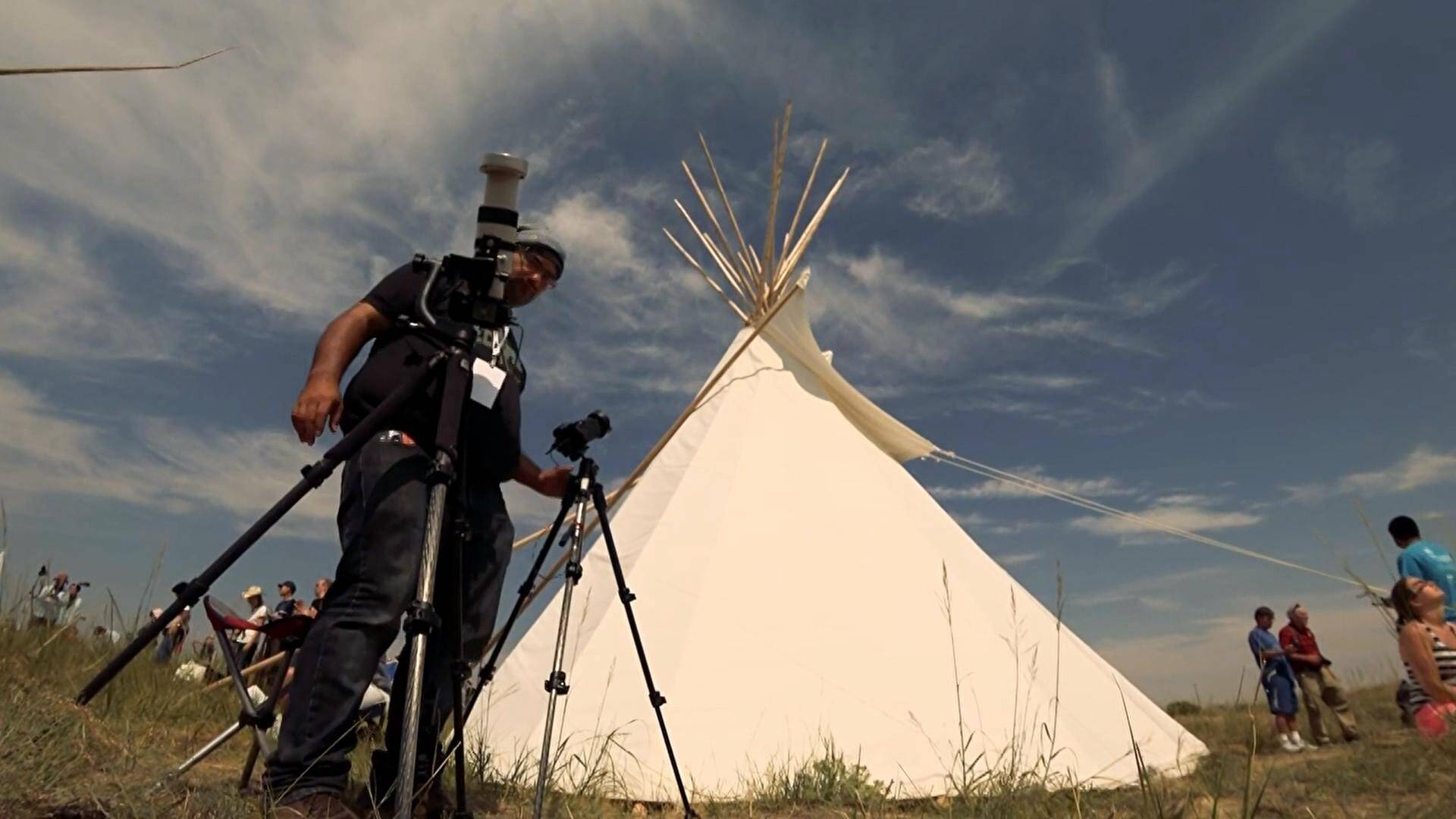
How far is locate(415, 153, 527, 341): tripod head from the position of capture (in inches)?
77.9

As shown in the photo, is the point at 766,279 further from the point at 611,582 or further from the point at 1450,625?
the point at 1450,625

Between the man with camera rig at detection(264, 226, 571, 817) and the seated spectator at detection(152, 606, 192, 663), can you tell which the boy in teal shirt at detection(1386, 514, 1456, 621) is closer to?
the man with camera rig at detection(264, 226, 571, 817)

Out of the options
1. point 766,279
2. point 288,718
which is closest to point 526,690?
point 288,718

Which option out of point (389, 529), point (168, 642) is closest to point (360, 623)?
point (389, 529)

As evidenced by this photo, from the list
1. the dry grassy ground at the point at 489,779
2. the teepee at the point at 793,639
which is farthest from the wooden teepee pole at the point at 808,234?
the dry grassy ground at the point at 489,779

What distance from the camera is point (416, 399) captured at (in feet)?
7.25

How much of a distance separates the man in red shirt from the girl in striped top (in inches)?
136

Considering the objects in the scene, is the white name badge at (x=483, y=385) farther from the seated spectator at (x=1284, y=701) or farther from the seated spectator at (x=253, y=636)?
the seated spectator at (x=1284, y=701)

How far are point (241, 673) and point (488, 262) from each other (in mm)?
1605

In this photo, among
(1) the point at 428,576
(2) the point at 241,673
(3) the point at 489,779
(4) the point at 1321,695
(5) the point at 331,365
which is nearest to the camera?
(1) the point at 428,576

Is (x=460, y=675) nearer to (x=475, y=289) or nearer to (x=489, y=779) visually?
(x=475, y=289)

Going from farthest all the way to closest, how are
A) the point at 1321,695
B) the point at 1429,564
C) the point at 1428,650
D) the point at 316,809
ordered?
the point at 1321,695, the point at 1429,564, the point at 1428,650, the point at 316,809

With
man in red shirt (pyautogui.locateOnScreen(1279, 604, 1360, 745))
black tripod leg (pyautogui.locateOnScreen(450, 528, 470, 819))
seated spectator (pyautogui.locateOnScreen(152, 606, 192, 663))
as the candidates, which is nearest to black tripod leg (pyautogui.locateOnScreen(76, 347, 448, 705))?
black tripod leg (pyautogui.locateOnScreen(450, 528, 470, 819))

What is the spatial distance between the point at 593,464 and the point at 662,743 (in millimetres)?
1900
